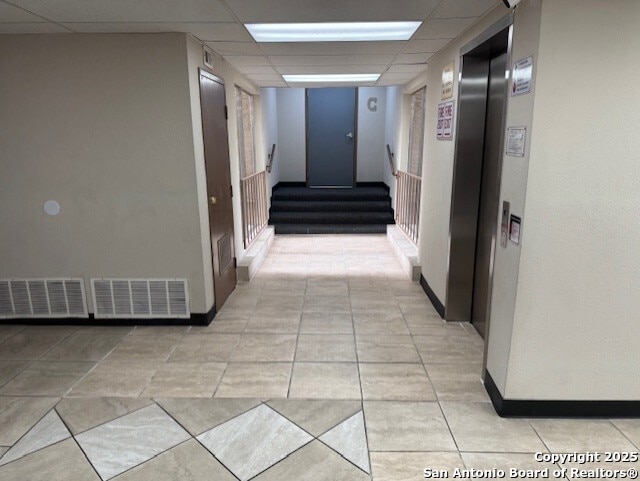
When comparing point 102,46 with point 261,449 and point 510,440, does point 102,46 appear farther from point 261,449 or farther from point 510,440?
point 510,440

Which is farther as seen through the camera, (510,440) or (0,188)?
(0,188)

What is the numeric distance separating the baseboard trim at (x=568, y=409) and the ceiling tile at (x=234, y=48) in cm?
306

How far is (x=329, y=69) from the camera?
14.8 feet

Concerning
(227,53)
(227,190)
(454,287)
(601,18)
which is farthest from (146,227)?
(601,18)

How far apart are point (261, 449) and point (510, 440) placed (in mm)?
1256

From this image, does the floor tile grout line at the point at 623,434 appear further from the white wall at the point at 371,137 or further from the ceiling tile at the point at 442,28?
the white wall at the point at 371,137

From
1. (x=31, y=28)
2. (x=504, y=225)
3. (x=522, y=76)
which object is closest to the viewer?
(x=522, y=76)

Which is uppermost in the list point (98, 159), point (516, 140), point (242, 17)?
point (242, 17)

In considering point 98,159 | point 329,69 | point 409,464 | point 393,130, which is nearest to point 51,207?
point 98,159

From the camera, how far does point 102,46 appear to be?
3072 millimetres

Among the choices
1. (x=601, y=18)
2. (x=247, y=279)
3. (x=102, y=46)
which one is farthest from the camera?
(x=247, y=279)

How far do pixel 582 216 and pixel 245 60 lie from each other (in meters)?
3.18

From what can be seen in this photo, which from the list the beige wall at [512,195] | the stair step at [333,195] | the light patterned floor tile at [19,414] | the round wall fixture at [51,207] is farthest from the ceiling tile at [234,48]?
the stair step at [333,195]

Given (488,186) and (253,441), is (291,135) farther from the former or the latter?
(253,441)
